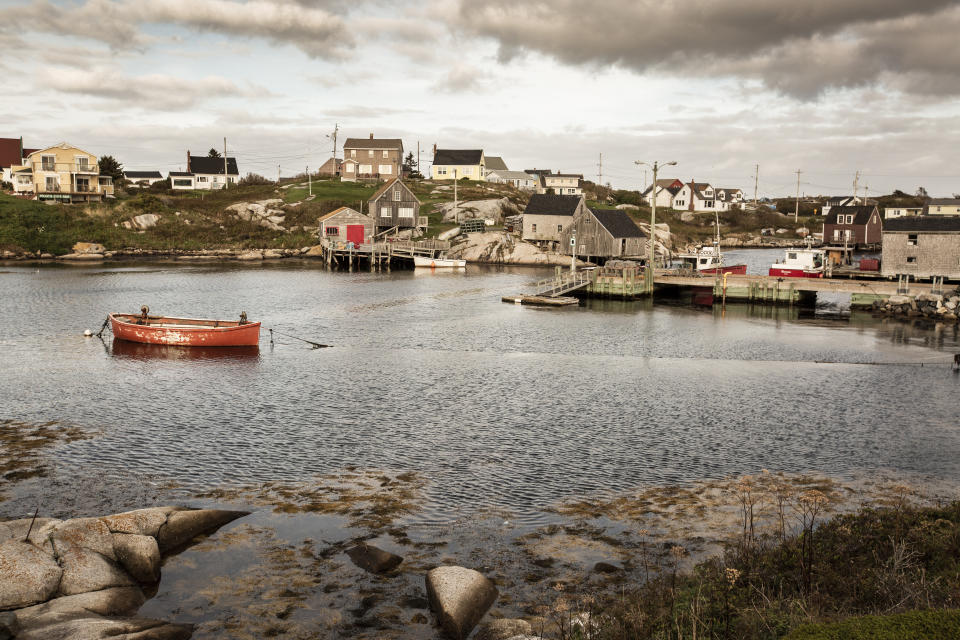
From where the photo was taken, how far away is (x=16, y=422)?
25141 millimetres

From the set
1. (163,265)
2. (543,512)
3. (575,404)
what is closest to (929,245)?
(575,404)

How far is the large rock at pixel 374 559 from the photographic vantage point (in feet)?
49.5

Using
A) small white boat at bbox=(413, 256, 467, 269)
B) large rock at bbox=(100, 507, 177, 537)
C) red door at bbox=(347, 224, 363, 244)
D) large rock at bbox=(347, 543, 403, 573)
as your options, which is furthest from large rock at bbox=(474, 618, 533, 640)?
red door at bbox=(347, 224, 363, 244)

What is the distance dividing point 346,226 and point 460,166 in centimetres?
5476

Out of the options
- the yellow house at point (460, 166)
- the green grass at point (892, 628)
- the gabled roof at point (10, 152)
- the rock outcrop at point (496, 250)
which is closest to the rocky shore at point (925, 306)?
the rock outcrop at point (496, 250)

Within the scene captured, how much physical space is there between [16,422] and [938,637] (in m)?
27.6

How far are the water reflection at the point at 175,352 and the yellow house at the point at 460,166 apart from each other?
370ft

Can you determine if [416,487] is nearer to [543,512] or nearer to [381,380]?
[543,512]

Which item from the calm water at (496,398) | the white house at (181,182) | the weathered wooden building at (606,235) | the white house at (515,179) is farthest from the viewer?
the white house at (515,179)

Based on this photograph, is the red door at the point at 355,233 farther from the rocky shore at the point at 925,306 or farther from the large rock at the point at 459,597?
the large rock at the point at 459,597

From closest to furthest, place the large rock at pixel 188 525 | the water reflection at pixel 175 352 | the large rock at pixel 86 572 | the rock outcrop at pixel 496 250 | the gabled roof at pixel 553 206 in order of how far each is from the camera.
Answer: the large rock at pixel 86 572 → the large rock at pixel 188 525 → the water reflection at pixel 175 352 → the gabled roof at pixel 553 206 → the rock outcrop at pixel 496 250

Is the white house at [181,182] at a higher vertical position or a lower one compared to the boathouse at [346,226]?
higher

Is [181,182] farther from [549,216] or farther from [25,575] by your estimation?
[25,575]

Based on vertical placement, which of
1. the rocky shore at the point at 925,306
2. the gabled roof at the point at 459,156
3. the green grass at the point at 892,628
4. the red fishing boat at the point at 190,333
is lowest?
the red fishing boat at the point at 190,333
